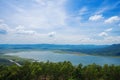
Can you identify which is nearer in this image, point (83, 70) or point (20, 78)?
point (20, 78)

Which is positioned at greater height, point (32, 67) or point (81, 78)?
point (32, 67)

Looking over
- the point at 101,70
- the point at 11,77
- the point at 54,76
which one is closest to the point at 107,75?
the point at 101,70

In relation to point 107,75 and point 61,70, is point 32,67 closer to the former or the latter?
point 61,70

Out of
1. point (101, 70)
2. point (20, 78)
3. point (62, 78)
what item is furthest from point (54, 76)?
point (101, 70)

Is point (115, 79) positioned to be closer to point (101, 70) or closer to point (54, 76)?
point (101, 70)

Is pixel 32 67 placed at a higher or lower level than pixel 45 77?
higher

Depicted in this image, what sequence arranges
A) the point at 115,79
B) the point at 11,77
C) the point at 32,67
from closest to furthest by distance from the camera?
the point at 11,77 → the point at 32,67 → the point at 115,79

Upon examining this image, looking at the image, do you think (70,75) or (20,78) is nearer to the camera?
(20,78)

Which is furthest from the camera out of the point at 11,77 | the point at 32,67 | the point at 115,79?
the point at 115,79
